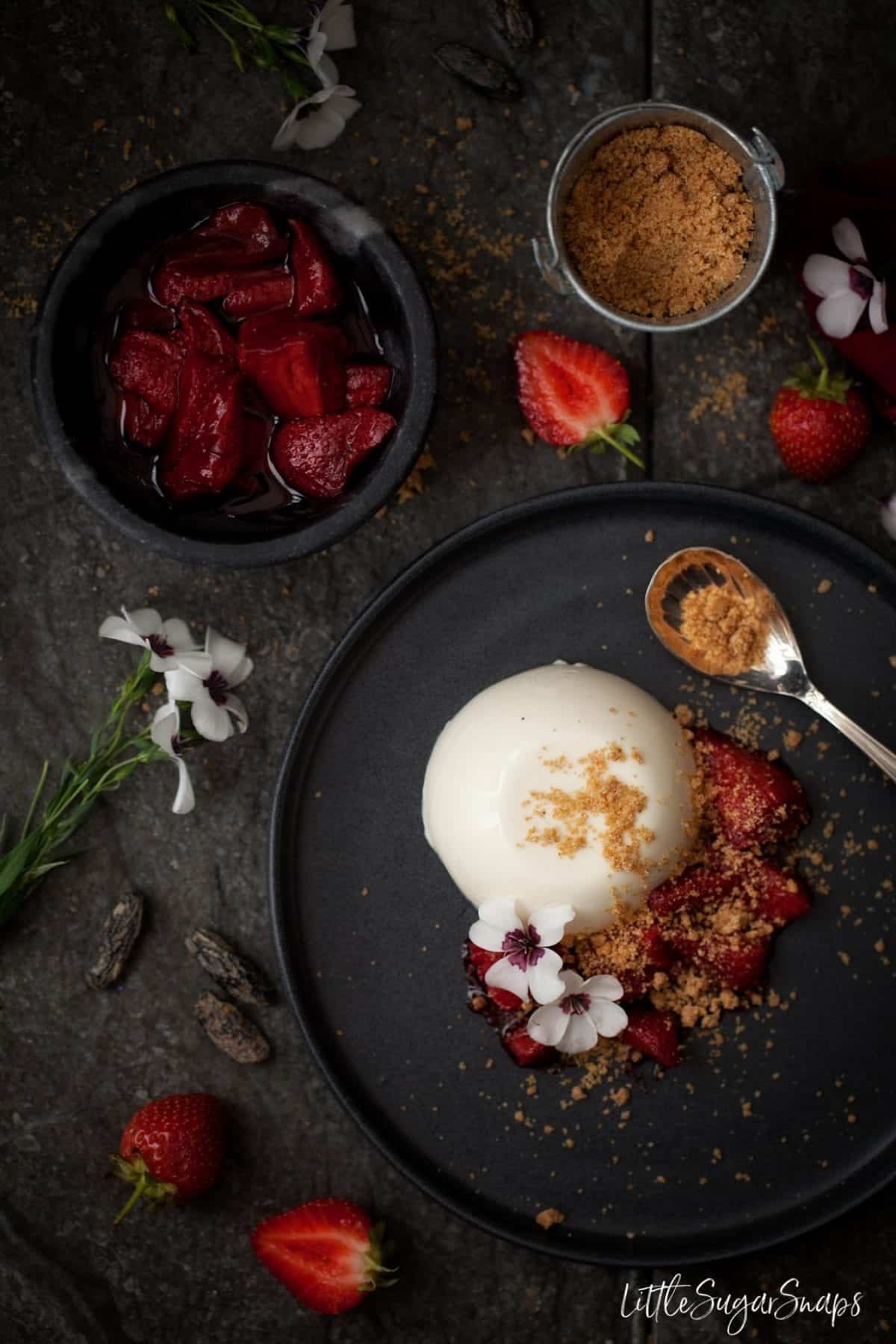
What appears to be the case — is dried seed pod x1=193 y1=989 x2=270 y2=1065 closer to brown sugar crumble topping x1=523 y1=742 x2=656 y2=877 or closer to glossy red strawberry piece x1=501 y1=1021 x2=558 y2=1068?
glossy red strawberry piece x1=501 y1=1021 x2=558 y2=1068

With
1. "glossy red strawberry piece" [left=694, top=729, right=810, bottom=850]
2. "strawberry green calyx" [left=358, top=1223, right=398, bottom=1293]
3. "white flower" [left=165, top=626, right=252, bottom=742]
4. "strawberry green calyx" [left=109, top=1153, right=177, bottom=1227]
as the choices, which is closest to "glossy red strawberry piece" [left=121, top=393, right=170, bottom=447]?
"white flower" [left=165, top=626, right=252, bottom=742]

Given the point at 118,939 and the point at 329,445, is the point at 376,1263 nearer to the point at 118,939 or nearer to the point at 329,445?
the point at 118,939

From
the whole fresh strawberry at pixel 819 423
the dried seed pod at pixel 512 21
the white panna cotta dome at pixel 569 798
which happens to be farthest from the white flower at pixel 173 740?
the dried seed pod at pixel 512 21

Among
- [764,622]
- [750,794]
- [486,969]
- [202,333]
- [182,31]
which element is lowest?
[486,969]

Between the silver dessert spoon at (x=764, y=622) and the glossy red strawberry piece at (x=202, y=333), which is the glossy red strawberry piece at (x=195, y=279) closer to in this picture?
the glossy red strawberry piece at (x=202, y=333)

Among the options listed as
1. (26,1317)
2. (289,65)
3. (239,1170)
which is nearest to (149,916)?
(239,1170)

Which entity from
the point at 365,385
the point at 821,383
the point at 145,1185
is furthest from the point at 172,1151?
the point at 821,383
